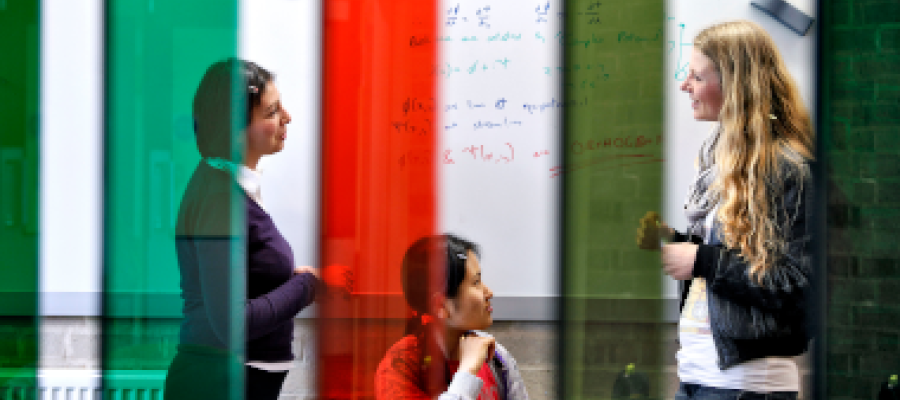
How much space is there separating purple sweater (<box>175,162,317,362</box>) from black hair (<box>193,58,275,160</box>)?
7 centimetres

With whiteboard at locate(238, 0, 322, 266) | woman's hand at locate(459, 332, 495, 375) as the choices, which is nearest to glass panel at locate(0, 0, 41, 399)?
whiteboard at locate(238, 0, 322, 266)

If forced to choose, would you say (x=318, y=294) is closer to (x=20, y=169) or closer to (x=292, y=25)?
(x=292, y=25)

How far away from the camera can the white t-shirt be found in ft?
4.52

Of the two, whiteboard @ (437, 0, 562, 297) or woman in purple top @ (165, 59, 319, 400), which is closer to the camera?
woman in purple top @ (165, 59, 319, 400)

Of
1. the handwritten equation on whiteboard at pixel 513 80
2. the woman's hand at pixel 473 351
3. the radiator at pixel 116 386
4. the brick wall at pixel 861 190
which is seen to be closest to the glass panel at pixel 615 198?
the handwritten equation on whiteboard at pixel 513 80

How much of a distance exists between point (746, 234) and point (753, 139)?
21 centimetres

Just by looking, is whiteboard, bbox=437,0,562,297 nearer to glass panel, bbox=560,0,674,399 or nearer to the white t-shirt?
glass panel, bbox=560,0,674,399

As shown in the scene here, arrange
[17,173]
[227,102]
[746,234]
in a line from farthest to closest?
[17,173], [227,102], [746,234]

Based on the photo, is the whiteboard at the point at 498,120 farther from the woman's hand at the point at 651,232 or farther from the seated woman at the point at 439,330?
the woman's hand at the point at 651,232

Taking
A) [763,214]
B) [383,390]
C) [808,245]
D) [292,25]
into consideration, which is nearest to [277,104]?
[292,25]

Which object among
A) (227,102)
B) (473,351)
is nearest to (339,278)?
(473,351)

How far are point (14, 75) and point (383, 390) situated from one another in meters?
1.28

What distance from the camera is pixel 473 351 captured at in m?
1.48

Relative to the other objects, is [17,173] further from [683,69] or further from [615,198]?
[683,69]
